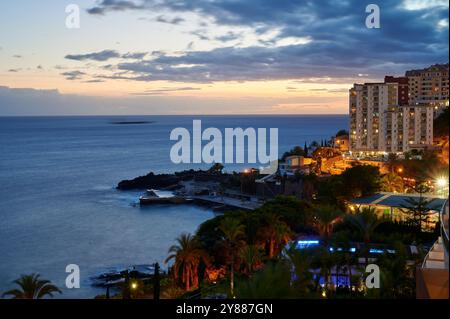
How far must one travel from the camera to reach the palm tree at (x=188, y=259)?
17641mm

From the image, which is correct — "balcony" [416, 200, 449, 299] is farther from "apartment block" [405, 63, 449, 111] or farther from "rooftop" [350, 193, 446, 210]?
"apartment block" [405, 63, 449, 111]

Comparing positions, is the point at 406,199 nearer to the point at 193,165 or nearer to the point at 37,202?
the point at 37,202

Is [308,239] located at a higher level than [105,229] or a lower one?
higher

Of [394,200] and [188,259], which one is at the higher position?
[394,200]

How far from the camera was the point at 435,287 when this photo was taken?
24.3ft

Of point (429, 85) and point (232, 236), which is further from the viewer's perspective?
point (429, 85)

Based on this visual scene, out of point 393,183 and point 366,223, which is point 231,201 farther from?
point 366,223

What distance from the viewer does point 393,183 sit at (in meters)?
31.9

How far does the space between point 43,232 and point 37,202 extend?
11.5 meters

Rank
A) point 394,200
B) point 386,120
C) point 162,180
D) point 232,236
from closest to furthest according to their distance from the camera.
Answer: point 232,236, point 394,200, point 386,120, point 162,180

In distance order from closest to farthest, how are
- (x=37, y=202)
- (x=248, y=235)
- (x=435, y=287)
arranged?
1. (x=435, y=287)
2. (x=248, y=235)
3. (x=37, y=202)

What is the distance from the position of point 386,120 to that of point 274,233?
36.1 metres

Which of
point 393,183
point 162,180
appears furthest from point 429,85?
point 393,183
